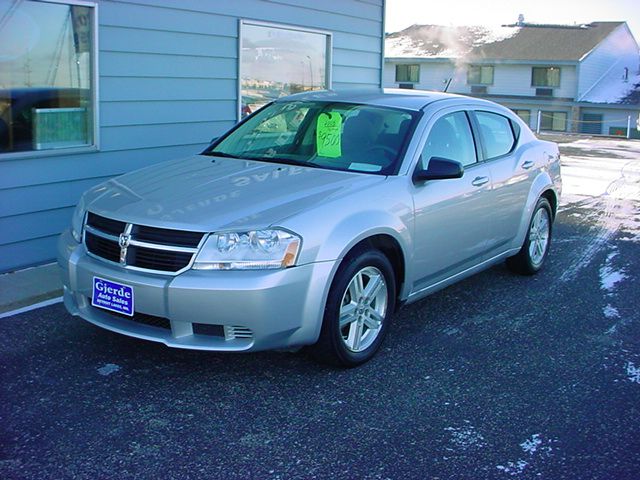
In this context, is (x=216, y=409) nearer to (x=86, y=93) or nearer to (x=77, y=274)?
(x=77, y=274)

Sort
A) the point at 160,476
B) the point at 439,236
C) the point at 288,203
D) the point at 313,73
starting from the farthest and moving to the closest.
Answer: the point at 313,73 → the point at 439,236 → the point at 288,203 → the point at 160,476

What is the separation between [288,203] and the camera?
440 cm

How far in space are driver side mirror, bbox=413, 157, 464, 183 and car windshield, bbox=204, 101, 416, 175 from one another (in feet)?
0.56

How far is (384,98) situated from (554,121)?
42961mm

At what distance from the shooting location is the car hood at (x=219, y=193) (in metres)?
4.25

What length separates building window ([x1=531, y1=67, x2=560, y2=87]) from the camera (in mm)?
45469

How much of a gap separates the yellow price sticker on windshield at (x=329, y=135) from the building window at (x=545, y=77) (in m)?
42.9

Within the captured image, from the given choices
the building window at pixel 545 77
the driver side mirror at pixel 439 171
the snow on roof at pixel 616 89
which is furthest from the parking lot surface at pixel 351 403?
the building window at pixel 545 77

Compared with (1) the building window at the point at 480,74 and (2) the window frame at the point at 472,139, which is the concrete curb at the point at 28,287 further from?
(1) the building window at the point at 480,74

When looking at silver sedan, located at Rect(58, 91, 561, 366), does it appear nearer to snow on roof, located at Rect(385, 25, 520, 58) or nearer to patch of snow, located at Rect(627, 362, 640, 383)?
patch of snow, located at Rect(627, 362, 640, 383)

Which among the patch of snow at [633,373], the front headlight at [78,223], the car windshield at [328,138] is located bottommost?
the patch of snow at [633,373]

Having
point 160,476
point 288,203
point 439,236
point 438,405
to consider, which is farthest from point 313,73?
point 160,476

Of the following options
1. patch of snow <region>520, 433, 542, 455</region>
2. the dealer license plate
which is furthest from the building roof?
the dealer license plate

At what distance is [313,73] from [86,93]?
371cm
